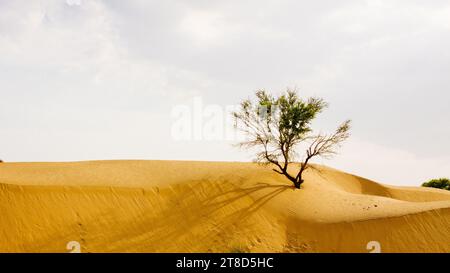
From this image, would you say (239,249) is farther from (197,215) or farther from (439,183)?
(439,183)

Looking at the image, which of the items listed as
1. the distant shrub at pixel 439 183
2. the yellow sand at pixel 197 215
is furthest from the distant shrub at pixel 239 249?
the distant shrub at pixel 439 183

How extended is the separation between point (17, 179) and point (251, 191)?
1549cm

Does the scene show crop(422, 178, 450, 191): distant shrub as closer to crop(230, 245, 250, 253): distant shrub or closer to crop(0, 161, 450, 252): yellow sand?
crop(0, 161, 450, 252): yellow sand

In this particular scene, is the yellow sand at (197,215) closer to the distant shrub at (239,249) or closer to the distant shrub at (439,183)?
the distant shrub at (239,249)

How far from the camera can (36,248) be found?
2253cm

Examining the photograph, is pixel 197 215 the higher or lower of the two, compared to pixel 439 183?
lower

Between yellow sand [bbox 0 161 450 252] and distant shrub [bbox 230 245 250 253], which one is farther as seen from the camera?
yellow sand [bbox 0 161 450 252]

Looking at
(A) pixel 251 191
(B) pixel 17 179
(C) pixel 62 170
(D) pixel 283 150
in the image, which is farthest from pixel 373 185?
(B) pixel 17 179

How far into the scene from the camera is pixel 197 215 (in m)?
25.3

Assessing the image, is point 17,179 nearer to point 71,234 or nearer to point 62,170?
point 62,170

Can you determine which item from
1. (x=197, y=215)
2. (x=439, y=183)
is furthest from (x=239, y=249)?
(x=439, y=183)

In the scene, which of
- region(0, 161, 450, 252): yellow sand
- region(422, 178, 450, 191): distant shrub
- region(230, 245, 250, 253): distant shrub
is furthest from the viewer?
region(422, 178, 450, 191): distant shrub

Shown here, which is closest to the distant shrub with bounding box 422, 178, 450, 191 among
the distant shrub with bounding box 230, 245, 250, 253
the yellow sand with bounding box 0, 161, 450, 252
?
the yellow sand with bounding box 0, 161, 450, 252

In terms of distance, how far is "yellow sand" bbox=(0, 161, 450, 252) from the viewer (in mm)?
22922
